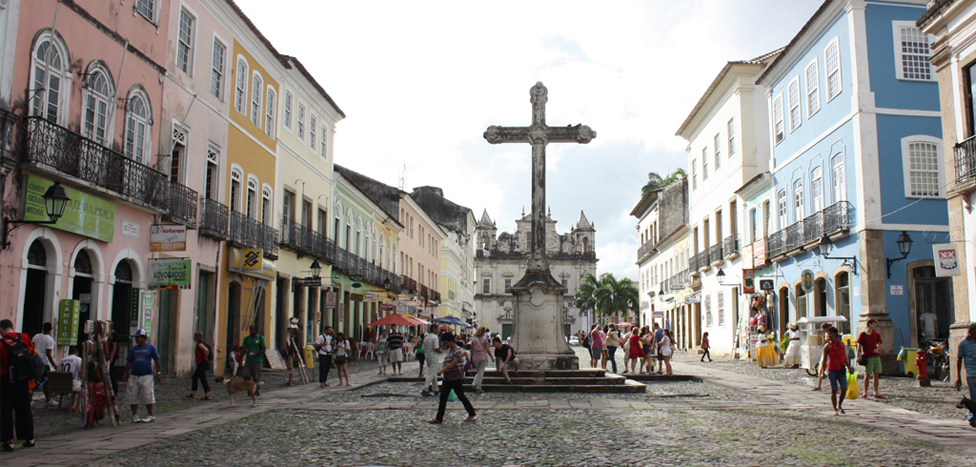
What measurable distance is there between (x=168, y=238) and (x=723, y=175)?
24579mm

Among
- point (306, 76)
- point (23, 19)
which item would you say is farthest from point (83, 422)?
point (306, 76)

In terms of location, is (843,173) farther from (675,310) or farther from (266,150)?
(675,310)

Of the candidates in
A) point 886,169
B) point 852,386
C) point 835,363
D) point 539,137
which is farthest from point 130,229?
point 886,169

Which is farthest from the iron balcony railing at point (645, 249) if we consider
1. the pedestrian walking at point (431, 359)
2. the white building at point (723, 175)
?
the pedestrian walking at point (431, 359)

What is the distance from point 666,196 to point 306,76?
29.6 m

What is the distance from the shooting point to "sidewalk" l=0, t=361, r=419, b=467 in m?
8.14

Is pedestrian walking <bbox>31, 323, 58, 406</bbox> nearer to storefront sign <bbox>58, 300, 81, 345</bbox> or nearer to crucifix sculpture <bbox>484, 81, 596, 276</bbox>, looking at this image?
storefront sign <bbox>58, 300, 81, 345</bbox>

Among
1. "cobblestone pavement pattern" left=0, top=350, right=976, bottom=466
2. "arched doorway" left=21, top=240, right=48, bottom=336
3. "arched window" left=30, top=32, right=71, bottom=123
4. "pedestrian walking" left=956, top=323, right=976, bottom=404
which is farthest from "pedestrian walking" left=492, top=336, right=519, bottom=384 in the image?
"arched window" left=30, top=32, right=71, bottom=123

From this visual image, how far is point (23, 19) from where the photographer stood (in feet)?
43.7

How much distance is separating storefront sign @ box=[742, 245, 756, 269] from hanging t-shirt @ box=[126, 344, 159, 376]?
75.7 feet

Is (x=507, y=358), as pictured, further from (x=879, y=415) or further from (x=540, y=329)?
Answer: (x=879, y=415)

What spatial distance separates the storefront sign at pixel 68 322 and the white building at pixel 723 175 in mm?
24437

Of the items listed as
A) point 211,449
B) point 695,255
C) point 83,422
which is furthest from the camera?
point 695,255

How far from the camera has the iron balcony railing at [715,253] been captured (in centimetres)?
3541
